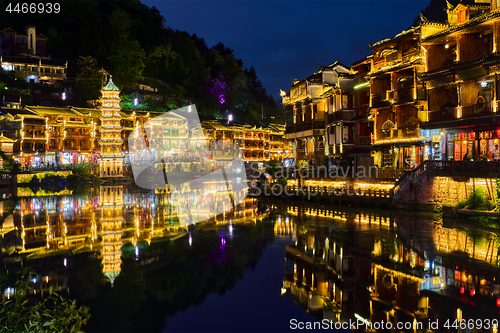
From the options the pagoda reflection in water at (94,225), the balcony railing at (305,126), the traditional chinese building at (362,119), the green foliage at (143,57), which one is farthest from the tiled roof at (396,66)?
the green foliage at (143,57)

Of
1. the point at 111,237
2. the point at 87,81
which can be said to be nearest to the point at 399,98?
the point at 111,237

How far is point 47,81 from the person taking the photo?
90.7 metres

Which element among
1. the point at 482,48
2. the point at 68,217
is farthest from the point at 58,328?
the point at 482,48

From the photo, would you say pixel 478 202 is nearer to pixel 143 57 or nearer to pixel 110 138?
pixel 110 138

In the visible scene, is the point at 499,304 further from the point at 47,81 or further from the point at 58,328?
the point at 47,81

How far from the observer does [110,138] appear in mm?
70562

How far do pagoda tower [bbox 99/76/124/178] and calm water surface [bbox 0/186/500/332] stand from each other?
42.2 metres

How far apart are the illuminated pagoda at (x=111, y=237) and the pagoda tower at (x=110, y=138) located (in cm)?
3197

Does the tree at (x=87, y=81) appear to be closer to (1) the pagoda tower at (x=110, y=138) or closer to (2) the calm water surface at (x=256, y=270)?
(1) the pagoda tower at (x=110, y=138)

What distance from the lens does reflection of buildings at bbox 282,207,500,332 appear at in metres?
12.7

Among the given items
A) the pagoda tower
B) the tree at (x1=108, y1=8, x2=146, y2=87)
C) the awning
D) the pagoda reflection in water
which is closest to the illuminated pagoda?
the pagoda reflection in water

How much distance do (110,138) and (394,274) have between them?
6201 centimetres

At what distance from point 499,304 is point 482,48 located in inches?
889

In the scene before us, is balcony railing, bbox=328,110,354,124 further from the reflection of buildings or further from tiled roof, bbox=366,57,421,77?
the reflection of buildings
